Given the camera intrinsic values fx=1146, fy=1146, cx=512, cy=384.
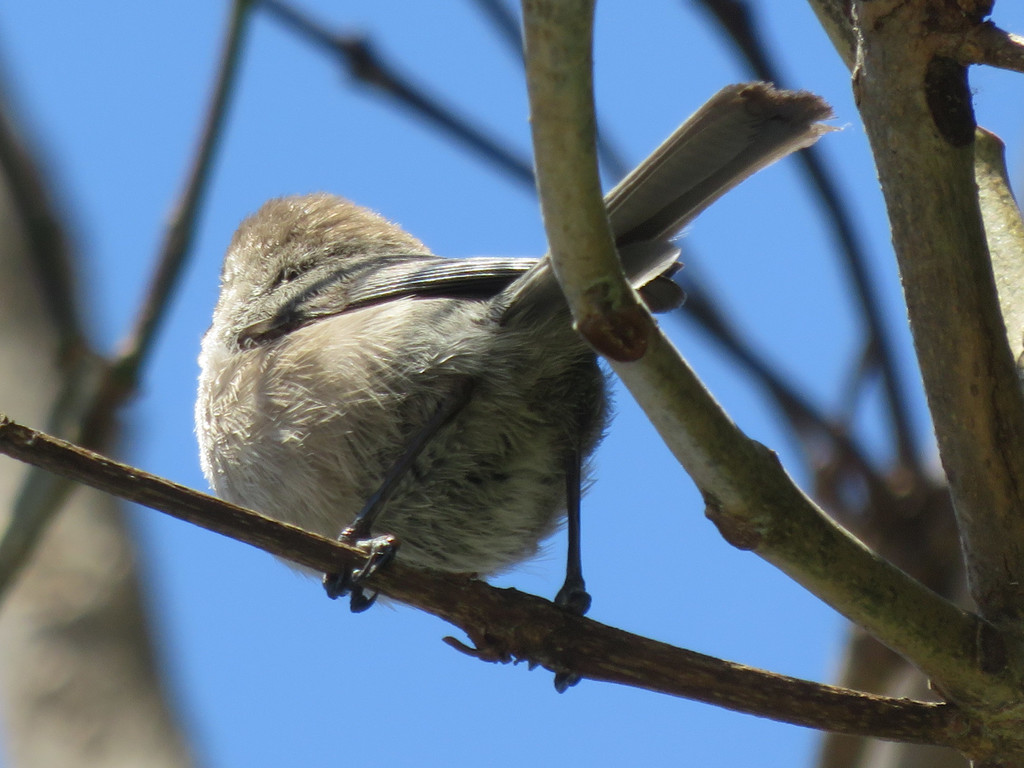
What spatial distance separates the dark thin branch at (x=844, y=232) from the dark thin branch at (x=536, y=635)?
1.93 metres

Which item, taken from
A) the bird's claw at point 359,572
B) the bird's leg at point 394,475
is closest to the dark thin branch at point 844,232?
the bird's leg at point 394,475

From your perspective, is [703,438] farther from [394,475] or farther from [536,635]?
[394,475]

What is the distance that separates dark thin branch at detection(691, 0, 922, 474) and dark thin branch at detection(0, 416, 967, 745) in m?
1.93

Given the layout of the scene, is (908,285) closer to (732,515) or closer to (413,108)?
(732,515)

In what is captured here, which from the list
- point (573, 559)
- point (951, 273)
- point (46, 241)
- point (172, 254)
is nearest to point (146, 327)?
point (172, 254)

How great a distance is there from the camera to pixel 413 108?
140 inches

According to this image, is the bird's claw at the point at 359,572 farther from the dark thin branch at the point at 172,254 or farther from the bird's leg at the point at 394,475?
the dark thin branch at the point at 172,254

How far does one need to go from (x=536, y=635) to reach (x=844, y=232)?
2057 mm

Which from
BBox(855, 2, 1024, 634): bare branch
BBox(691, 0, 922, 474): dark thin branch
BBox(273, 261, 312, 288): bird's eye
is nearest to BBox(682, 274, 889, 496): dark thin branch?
BBox(691, 0, 922, 474): dark thin branch

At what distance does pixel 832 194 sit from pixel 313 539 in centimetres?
230

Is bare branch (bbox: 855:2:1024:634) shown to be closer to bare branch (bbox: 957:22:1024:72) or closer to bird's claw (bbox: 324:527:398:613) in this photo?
bare branch (bbox: 957:22:1024:72)

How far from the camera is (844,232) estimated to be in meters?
3.62

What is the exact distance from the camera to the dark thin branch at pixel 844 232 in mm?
3484

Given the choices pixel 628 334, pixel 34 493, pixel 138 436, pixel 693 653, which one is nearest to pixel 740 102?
pixel 628 334
